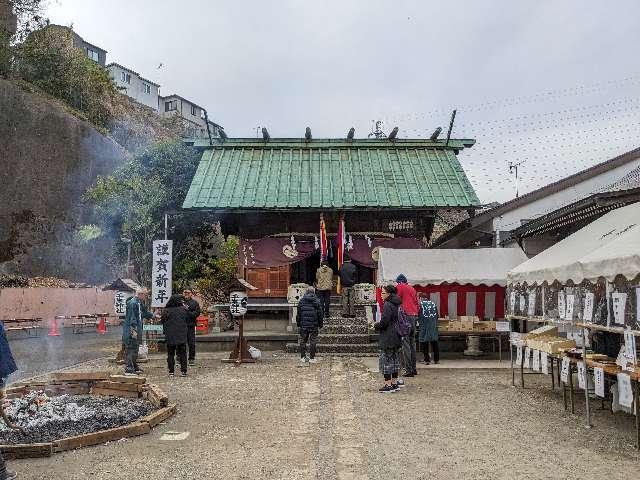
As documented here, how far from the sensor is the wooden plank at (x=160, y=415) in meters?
7.22

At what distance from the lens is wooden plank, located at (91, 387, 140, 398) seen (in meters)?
9.26

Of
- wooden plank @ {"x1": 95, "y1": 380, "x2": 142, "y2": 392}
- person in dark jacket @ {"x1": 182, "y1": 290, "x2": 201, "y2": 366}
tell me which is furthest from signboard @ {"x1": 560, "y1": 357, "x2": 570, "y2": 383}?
person in dark jacket @ {"x1": 182, "y1": 290, "x2": 201, "y2": 366}

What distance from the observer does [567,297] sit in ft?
28.2

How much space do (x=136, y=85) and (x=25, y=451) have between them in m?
58.9

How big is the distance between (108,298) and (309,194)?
1899 cm

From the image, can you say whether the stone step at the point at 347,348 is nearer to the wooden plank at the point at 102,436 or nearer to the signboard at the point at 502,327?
the signboard at the point at 502,327

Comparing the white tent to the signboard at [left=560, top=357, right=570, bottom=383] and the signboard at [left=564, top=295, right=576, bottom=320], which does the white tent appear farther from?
the signboard at [left=560, top=357, right=570, bottom=383]

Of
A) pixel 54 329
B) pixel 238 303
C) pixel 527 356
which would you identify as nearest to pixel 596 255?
pixel 527 356

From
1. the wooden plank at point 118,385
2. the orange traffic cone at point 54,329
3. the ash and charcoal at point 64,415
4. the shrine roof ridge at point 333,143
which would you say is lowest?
the orange traffic cone at point 54,329

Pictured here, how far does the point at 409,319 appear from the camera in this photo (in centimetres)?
1170

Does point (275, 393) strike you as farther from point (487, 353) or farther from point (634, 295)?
point (487, 353)

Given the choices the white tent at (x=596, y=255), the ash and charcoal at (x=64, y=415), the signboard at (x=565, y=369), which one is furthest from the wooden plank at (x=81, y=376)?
the white tent at (x=596, y=255)

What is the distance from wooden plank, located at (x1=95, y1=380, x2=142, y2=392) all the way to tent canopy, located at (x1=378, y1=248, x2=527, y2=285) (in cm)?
717

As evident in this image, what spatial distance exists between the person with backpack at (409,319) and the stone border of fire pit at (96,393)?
512 centimetres
